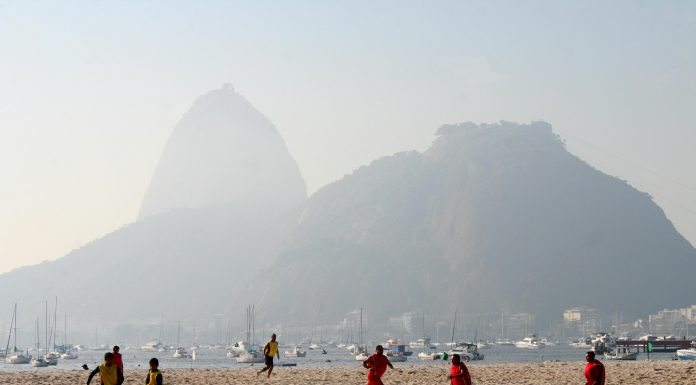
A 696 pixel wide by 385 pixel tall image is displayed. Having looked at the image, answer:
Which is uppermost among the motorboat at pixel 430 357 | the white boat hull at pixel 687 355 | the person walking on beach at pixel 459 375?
the person walking on beach at pixel 459 375

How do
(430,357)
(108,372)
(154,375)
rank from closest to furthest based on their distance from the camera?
(154,375)
(108,372)
(430,357)

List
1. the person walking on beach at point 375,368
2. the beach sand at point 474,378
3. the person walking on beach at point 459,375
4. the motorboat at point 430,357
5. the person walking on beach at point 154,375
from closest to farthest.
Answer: the person walking on beach at point 154,375, the person walking on beach at point 459,375, the person walking on beach at point 375,368, the beach sand at point 474,378, the motorboat at point 430,357

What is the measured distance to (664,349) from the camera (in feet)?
438

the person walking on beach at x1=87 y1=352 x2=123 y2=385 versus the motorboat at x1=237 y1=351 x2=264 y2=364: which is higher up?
the person walking on beach at x1=87 y1=352 x2=123 y2=385

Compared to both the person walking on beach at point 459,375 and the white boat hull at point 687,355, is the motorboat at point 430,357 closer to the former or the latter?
the white boat hull at point 687,355

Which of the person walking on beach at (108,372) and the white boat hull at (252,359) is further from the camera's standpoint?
the white boat hull at (252,359)

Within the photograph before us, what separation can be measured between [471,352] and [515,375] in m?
63.7

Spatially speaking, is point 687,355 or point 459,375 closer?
point 459,375

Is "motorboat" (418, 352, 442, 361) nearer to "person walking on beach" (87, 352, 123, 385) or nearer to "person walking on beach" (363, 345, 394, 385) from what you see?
"person walking on beach" (363, 345, 394, 385)

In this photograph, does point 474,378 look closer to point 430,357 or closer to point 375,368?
point 375,368

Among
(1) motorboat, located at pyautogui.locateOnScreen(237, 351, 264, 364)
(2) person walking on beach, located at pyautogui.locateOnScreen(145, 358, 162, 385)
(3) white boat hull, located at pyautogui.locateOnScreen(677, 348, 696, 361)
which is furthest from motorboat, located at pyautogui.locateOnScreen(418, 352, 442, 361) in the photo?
(2) person walking on beach, located at pyautogui.locateOnScreen(145, 358, 162, 385)

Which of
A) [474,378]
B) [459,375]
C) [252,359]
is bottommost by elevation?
[252,359]

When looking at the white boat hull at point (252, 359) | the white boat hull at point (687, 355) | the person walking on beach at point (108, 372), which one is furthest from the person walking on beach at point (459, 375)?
the white boat hull at point (252, 359)

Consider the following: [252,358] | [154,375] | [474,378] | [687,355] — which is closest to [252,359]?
[252,358]
